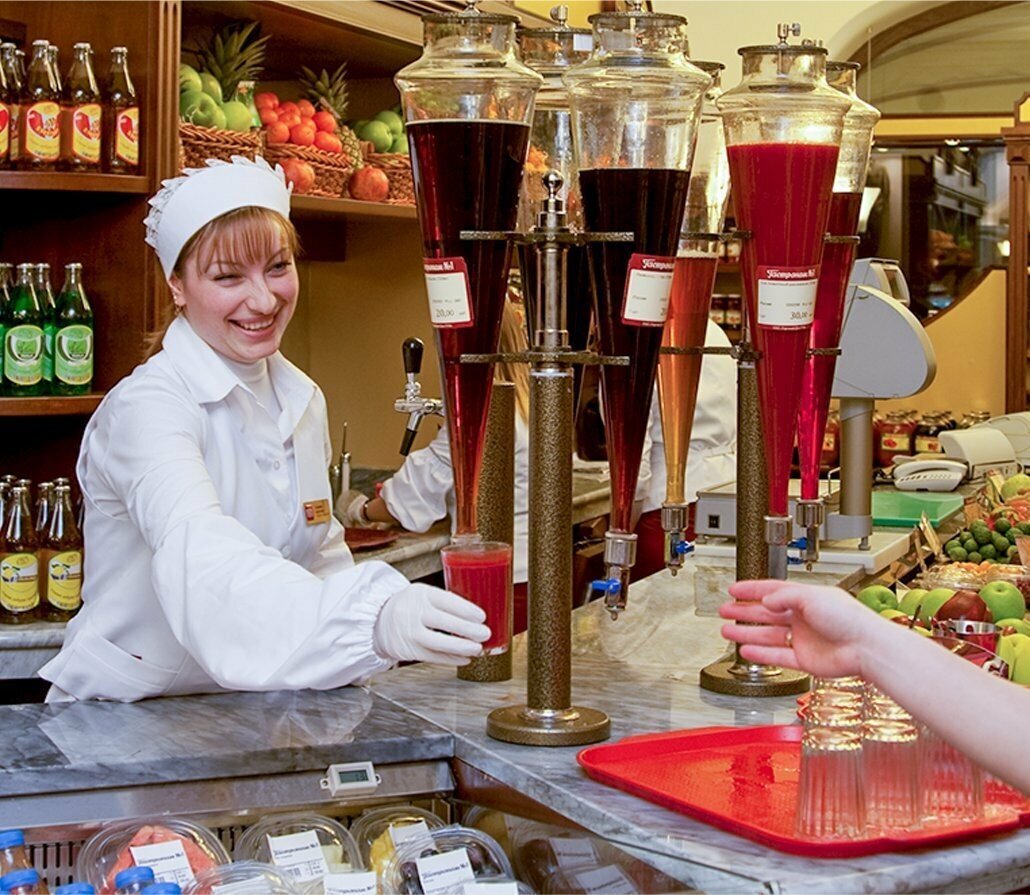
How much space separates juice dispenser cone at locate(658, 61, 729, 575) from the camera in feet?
6.72

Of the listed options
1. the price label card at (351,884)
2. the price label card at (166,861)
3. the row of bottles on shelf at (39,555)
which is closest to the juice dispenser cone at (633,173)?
the price label card at (351,884)

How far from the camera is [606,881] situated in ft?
5.13

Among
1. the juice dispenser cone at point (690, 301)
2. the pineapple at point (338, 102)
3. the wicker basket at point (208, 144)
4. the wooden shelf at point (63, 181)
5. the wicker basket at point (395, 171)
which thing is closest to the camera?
the juice dispenser cone at point (690, 301)

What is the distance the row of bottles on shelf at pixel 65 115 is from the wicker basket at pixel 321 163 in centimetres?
64

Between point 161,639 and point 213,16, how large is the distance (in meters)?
2.31

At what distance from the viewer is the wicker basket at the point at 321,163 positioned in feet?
13.6

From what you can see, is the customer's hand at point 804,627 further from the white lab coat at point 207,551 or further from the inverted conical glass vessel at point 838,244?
the inverted conical glass vessel at point 838,244

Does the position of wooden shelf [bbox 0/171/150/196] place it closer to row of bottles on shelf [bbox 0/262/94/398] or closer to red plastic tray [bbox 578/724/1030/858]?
row of bottles on shelf [bbox 0/262/94/398]

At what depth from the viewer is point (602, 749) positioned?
1751 millimetres

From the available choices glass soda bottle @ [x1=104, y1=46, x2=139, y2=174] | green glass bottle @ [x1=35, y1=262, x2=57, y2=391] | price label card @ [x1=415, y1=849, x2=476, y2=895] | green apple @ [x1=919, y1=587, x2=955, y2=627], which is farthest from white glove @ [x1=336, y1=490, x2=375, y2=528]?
price label card @ [x1=415, y1=849, x2=476, y2=895]

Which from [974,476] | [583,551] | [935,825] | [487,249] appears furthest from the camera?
[974,476]

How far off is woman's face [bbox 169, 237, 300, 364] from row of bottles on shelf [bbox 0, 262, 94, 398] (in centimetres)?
101

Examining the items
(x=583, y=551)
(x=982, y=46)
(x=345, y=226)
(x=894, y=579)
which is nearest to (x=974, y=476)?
(x=583, y=551)

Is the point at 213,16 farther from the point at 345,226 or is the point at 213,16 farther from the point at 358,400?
the point at 358,400
